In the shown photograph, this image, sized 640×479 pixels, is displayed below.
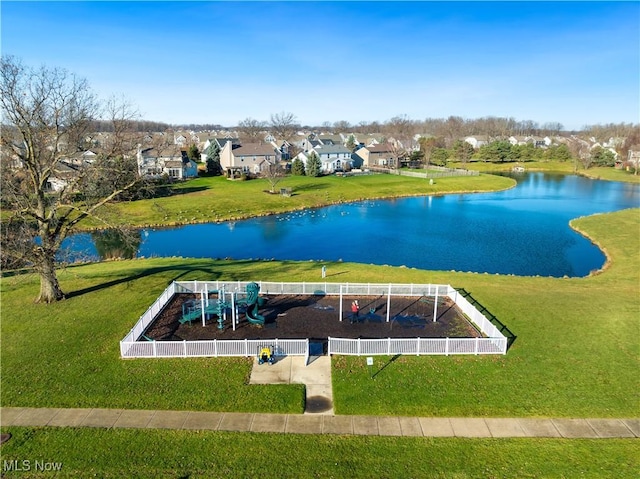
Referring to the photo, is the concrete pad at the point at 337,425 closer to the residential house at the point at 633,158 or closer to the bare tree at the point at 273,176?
the bare tree at the point at 273,176

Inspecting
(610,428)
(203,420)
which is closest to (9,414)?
(203,420)

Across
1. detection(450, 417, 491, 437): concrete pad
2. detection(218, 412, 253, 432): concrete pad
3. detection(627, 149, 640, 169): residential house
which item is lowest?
detection(450, 417, 491, 437): concrete pad

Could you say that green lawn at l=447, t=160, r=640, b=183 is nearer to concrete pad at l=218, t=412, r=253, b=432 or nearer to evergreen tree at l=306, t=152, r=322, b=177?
evergreen tree at l=306, t=152, r=322, b=177

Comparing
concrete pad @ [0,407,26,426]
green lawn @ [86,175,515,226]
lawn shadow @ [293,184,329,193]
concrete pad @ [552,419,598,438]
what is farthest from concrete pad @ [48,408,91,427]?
lawn shadow @ [293,184,329,193]

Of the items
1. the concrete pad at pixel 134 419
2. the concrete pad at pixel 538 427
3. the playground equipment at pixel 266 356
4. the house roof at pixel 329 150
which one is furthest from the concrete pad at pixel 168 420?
the house roof at pixel 329 150

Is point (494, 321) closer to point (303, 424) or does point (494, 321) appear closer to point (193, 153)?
point (303, 424)

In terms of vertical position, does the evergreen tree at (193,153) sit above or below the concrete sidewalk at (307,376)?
above
